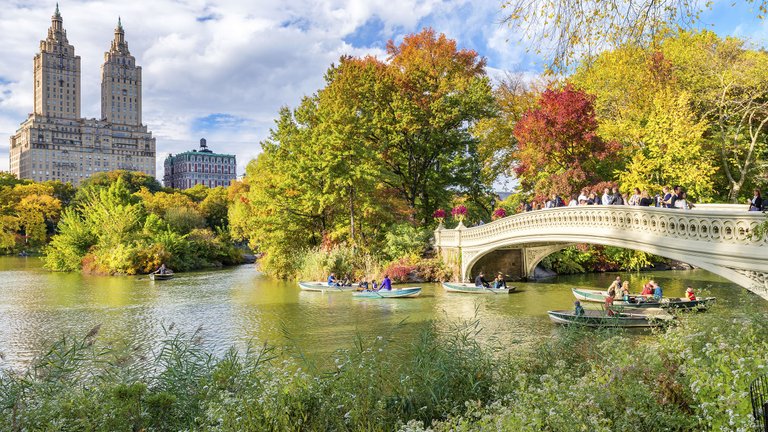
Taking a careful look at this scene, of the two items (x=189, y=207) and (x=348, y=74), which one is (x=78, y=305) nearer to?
(x=348, y=74)

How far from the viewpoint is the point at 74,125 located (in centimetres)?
13150

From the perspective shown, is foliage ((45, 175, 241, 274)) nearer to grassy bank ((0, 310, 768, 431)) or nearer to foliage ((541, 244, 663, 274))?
foliage ((541, 244, 663, 274))

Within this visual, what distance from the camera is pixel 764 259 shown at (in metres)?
10.2

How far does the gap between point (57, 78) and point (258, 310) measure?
14273 centimetres

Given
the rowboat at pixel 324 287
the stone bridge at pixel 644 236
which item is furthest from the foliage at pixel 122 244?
the stone bridge at pixel 644 236

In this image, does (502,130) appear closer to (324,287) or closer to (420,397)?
(324,287)

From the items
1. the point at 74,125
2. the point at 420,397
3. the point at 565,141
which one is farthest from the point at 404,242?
the point at 74,125

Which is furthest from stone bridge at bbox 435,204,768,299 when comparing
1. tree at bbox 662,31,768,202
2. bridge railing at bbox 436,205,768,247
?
tree at bbox 662,31,768,202

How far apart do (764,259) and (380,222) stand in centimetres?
2129

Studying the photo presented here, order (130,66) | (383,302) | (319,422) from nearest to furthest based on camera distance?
(319,422), (383,302), (130,66)

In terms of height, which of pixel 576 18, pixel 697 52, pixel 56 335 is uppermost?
pixel 697 52

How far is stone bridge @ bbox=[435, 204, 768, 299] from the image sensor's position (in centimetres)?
1065

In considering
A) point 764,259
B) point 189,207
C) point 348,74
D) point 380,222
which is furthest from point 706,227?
point 189,207

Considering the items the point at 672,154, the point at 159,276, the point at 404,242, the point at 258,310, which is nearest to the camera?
the point at 258,310
